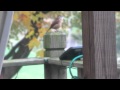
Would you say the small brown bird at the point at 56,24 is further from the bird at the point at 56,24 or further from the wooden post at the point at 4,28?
the wooden post at the point at 4,28

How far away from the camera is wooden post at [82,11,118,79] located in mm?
847

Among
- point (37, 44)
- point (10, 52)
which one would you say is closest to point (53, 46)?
point (37, 44)

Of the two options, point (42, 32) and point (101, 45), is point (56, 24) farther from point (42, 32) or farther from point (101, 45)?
point (101, 45)

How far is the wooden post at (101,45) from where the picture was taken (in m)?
0.85

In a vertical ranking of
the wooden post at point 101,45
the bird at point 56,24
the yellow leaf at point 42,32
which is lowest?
the wooden post at point 101,45

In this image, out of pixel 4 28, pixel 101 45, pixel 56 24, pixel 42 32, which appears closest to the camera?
pixel 101 45

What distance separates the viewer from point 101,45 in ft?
2.81

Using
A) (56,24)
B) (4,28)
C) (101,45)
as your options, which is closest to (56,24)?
(56,24)

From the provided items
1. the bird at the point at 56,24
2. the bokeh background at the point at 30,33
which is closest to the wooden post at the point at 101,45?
the bokeh background at the point at 30,33

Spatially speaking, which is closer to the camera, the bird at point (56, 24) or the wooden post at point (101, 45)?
the wooden post at point (101, 45)

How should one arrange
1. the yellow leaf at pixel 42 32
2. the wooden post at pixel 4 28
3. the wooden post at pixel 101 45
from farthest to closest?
the yellow leaf at pixel 42 32 → the wooden post at pixel 4 28 → the wooden post at pixel 101 45
